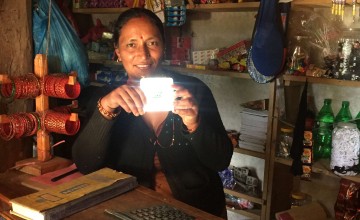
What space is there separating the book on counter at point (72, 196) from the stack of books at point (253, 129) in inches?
52.5

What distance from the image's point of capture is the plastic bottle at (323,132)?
82.4 inches

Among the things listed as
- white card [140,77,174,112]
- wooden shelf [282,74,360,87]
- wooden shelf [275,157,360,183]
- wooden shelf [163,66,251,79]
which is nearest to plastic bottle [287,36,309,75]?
wooden shelf [282,74,360,87]

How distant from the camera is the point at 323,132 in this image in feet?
6.87

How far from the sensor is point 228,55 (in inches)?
92.0

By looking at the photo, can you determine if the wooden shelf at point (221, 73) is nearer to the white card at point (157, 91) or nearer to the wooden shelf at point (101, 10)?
the wooden shelf at point (101, 10)

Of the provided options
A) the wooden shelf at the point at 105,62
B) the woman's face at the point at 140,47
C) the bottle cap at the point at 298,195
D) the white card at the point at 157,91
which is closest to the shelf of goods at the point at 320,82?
the bottle cap at the point at 298,195

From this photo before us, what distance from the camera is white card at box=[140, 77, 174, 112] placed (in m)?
1.12

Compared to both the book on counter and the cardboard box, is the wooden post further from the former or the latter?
the cardboard box

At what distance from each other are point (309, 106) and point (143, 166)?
1303mm

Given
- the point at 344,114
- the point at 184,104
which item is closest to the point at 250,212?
the point at 344,114

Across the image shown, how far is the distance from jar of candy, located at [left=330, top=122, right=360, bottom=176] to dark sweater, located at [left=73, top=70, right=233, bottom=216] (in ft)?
2.59

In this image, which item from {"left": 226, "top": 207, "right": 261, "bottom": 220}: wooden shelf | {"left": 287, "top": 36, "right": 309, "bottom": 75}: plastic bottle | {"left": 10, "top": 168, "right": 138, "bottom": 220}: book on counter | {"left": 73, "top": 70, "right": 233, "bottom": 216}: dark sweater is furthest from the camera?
{"left": 226, "top": 207, "right": 261, "bottom": 220}: wooden shelf

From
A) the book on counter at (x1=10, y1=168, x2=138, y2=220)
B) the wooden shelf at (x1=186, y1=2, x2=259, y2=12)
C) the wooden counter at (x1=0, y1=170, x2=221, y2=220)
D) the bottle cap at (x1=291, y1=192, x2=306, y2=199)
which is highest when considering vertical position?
the wooden shelf at (x1=186, y1=2, x2=259, y2=12)

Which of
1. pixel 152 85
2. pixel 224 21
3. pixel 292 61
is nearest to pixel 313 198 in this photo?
pixel 292 61
